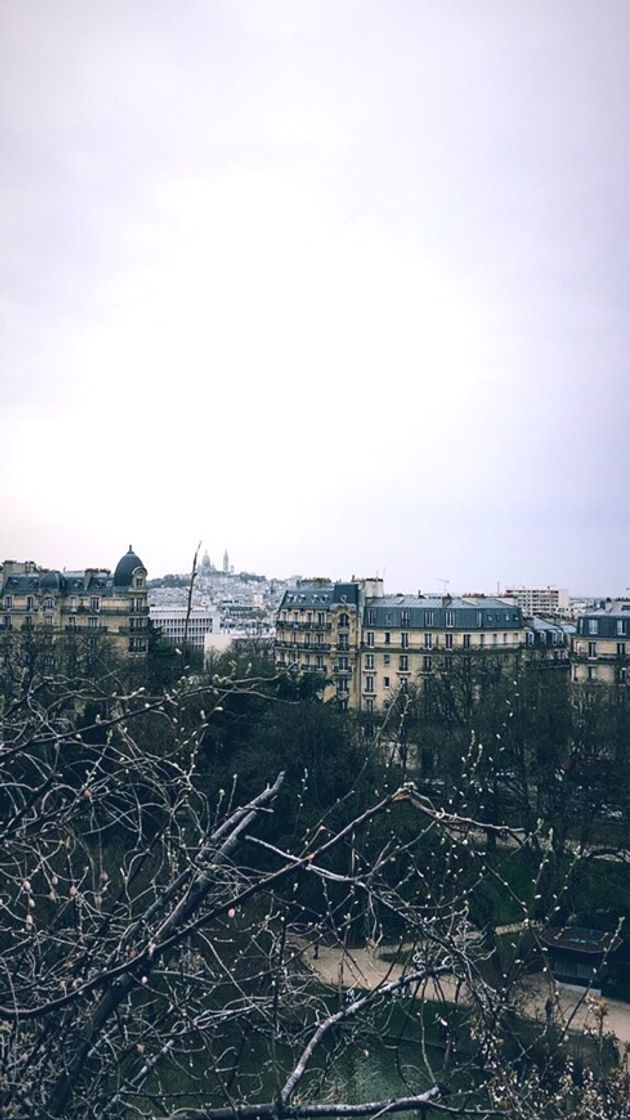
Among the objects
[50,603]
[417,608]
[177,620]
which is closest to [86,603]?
[50,603]

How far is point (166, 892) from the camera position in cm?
322

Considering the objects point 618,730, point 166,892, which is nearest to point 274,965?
point 166,892

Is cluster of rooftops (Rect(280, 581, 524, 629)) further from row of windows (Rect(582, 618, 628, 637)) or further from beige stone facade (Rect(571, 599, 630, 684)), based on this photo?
row of windows (Rect(582, 618, 628, 637))

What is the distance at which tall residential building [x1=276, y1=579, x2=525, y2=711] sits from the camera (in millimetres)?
46500

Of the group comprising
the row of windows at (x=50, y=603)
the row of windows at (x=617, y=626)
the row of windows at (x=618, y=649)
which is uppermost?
the row of windows at (x=50, y=603)

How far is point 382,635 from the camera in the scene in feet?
156

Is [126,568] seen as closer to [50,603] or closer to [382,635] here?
[50,603]

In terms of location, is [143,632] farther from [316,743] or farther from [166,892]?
→ [166,892]

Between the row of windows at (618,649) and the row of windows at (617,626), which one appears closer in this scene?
the row of windows at (618,649)

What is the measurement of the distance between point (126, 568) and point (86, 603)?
9.31 feet

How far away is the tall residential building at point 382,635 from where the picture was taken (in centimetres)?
4650

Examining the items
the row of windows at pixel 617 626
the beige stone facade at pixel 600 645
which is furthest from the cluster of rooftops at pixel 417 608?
the row of windows at pixel 617 626

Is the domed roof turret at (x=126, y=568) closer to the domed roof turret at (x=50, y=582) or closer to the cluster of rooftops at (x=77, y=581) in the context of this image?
the cluster of rooftops at (x=77, y=581)

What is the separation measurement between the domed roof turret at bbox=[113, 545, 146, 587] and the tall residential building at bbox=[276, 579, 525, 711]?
9235 millimetres
